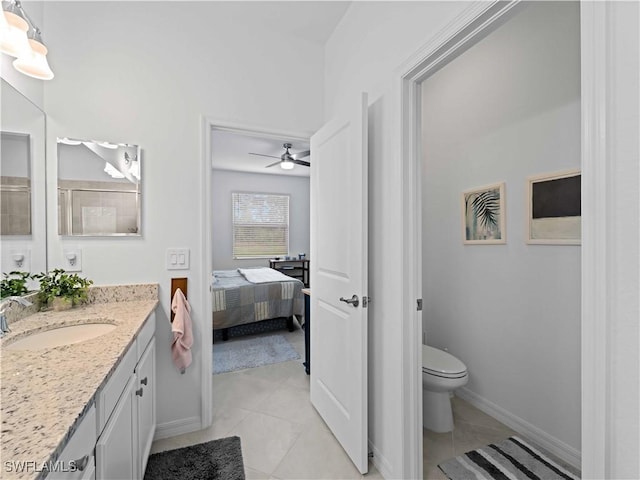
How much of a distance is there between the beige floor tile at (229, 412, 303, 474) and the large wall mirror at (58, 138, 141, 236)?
1.47 m

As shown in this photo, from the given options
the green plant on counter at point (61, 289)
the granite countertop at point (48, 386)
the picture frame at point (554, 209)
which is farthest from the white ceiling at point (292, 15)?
the granite countertop at point (48, 386)

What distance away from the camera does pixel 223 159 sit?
525 cm

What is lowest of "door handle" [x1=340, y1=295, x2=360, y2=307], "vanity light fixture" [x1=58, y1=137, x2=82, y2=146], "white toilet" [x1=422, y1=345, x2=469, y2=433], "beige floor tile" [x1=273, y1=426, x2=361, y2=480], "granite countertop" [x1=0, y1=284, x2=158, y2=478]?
"beige floor tile" [x1=273, y1=426, x2=361, y2=480]

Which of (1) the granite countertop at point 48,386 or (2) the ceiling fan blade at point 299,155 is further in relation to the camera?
(2) the ceiling fan blade at point 299,155

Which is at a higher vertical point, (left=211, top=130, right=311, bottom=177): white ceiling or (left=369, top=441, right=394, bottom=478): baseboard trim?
(left=211, top=130, right=311, bottom=177): white ceiling

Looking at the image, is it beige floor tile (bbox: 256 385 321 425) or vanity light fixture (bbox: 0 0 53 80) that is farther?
beige floor tile (bbox: 256 385 321 425)

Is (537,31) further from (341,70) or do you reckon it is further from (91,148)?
(91,148)

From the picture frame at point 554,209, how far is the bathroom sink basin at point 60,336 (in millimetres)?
2419

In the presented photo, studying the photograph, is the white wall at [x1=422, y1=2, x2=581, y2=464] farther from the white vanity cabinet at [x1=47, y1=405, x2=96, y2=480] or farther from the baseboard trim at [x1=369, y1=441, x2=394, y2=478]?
the white vanity cabinet at [x1=47, y1=405, x2=96, y2=480]

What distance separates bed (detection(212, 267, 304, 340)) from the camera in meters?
3.64

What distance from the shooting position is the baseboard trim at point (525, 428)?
1.74 meters

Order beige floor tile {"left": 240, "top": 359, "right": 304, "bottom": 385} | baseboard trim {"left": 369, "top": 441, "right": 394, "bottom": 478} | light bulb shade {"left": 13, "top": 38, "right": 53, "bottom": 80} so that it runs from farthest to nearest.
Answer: beige floor tile {"left": 240, "top": 359, "right": 304, "bottom": 385}, baseboard trim {"left": 369, "top": 441, "right": 394, "bottom": 478}, light bulb shade {"left": 13, "top": 38, "right": 53, "bottom": 80}

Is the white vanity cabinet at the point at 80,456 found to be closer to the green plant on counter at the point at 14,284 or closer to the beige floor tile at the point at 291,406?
the green plant on counter at the point at 14,284

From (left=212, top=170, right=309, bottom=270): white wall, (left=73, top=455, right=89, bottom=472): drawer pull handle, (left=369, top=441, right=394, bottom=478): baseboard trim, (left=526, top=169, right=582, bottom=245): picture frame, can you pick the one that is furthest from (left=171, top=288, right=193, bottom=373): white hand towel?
(left=212, top=170, right=309, bottom=270): white wall
